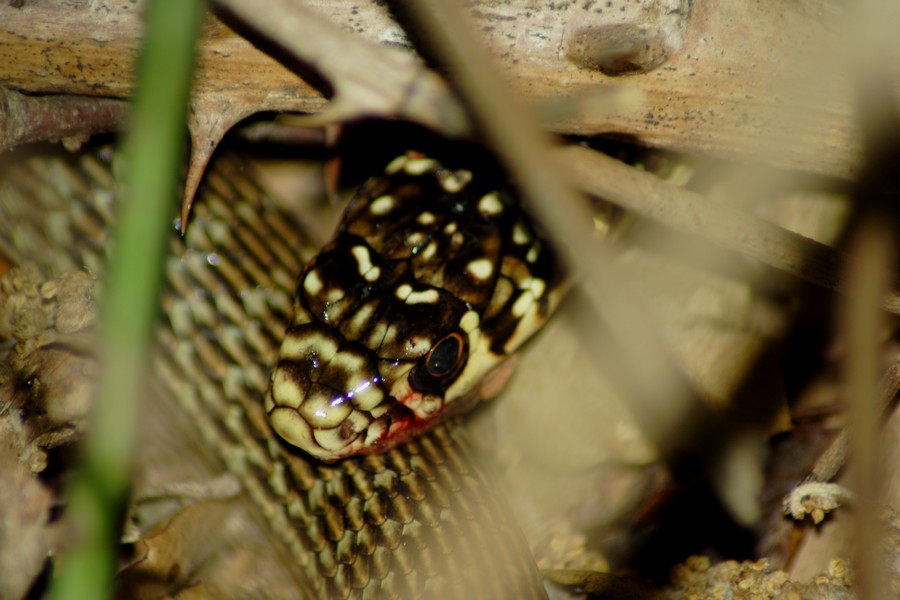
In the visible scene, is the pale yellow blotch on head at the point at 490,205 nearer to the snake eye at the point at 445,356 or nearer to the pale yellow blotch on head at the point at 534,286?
the pale yellow blotch on head at the point at 534,286

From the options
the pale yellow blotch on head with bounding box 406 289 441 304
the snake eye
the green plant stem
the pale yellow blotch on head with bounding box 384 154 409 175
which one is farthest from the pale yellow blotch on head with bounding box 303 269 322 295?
the green plant stem

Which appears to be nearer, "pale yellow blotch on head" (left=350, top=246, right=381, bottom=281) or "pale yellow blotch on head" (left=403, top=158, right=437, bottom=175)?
"pale yellow blotch on head" (left=350, top=246, right=381, bottom=281)

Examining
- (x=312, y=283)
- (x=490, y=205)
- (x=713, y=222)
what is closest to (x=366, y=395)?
(x=312, y=283)

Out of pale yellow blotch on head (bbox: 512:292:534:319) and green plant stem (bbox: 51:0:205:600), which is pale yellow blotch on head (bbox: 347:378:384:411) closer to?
pale yellow blotch on head (bbox: 512:292:534:319)

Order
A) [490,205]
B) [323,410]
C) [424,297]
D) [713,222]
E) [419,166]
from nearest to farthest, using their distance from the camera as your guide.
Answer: [713,222], [323,410], [424,297], [490,205], [419,166]

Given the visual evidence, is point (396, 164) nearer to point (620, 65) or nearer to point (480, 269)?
point (480, 269)

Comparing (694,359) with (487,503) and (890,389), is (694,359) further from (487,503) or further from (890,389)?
(487,503)

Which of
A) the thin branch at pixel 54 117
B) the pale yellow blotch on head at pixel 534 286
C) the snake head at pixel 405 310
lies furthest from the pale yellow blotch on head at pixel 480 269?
Result: the thin branch at pixel 54 117
